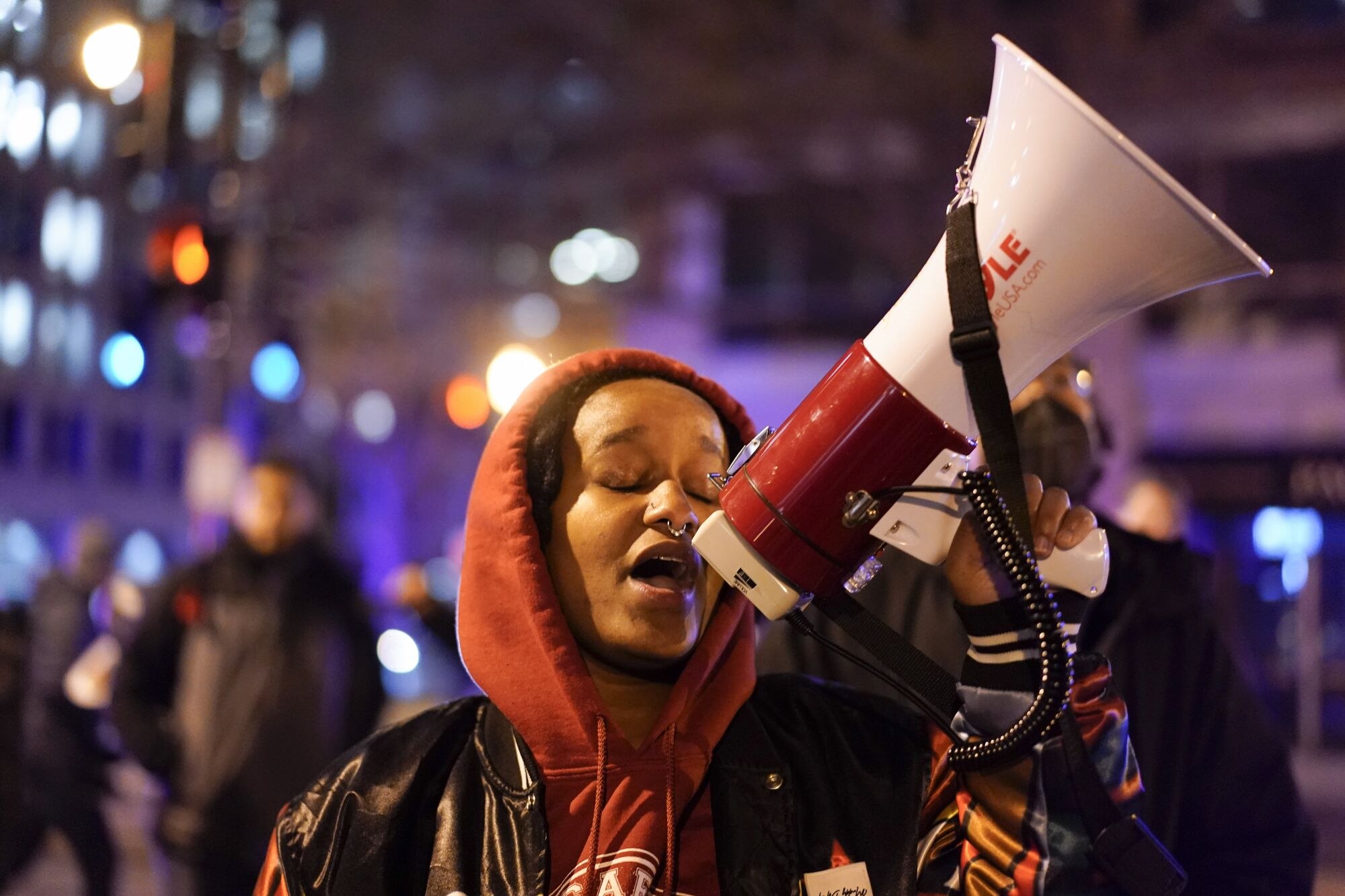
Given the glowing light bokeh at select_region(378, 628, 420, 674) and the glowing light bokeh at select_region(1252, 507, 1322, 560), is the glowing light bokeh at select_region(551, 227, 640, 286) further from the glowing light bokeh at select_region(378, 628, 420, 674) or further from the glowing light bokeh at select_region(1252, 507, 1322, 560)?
the glowing light bokeh at select_region(1252, 507, 1322, 560)

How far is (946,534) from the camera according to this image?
188 cm

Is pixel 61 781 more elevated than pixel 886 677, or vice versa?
pixel 886 677

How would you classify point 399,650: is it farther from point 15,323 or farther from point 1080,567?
point 1080,567

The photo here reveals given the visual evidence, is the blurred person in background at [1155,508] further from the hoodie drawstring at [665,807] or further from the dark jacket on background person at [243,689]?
the hoodie drawstring at [665,807]

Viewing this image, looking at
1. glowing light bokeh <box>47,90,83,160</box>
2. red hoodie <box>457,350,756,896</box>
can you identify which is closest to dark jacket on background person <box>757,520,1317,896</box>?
red hoodie <box>457,350,756,896</box>

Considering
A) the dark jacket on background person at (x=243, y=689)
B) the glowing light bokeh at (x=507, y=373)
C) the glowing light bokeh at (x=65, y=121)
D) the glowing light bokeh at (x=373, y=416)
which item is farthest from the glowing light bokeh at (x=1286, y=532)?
the glowing light bokeh at (x=373, y=416)

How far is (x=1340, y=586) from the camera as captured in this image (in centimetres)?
1446

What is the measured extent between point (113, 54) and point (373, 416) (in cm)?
2655

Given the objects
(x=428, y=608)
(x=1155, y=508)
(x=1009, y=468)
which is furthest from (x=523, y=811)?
(x=1155, y=508)

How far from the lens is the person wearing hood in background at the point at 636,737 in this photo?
1948 millimetres

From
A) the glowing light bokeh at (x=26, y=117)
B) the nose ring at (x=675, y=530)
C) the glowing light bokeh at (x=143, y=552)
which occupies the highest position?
the glowing light bokeh at (x=26, y=117)

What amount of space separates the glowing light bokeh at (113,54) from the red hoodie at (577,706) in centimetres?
647

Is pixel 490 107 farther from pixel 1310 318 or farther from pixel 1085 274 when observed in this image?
pixel 1085 274

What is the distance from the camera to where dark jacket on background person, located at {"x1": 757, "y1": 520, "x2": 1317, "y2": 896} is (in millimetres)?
2521
